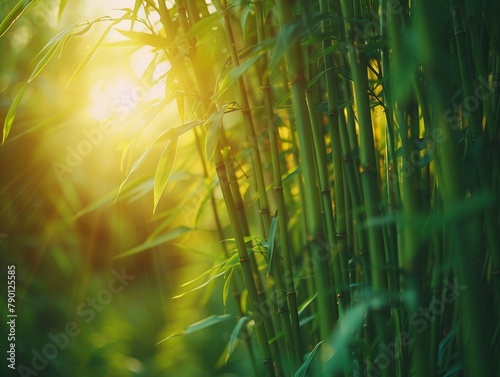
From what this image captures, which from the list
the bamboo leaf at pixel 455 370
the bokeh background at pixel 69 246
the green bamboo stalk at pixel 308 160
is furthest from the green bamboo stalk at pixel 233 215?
the bokeh background at pixel 69 246

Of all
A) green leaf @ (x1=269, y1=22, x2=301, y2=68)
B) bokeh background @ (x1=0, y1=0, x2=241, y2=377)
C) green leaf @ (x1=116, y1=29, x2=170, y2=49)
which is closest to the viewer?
green leaf @ (x1=269, y1=22, x2=301, y2=68)

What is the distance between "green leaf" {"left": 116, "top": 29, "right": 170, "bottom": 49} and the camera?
59 cm

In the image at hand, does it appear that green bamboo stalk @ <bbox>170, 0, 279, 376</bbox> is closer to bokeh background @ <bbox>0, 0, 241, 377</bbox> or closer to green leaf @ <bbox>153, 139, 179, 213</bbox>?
green leaf @ <bbox>153, 139, 179, 213</bbox>

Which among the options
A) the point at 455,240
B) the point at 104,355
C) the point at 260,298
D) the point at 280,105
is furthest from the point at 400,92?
the point at 104,355

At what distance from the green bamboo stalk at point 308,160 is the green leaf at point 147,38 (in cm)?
18

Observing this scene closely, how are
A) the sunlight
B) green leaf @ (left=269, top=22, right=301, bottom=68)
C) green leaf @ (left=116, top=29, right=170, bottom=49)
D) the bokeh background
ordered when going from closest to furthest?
green leaf @ (left=269, top=22, right=301, bottom=68), green leaf @ (left=116, top=29, right=170, bottom=49), the sunlight, the bokeh background

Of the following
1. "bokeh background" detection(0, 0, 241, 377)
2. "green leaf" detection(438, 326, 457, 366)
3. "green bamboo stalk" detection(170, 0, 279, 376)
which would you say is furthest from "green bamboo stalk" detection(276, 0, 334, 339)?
"bokeh background" detection(0, 0, 241, 377)

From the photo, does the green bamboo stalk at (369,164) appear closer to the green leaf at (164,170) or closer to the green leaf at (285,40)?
the green leaf at (285,40)

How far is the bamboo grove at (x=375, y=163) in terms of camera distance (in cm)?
44

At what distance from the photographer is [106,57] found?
0.96 meters

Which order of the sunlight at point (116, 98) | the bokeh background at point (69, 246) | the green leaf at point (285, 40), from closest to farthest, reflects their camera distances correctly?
1. the green leaf at point (285, 40)
2. the sunlight at point (116, 98)
3. the bokeh background at point (69, 246)

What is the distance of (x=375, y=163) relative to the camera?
52 cm

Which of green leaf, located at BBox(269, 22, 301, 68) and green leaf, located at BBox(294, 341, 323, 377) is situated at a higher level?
green leaf, located at BBox(269, 22, 301, 68)

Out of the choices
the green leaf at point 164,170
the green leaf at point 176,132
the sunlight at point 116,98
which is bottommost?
the green leaf at point 164,170
